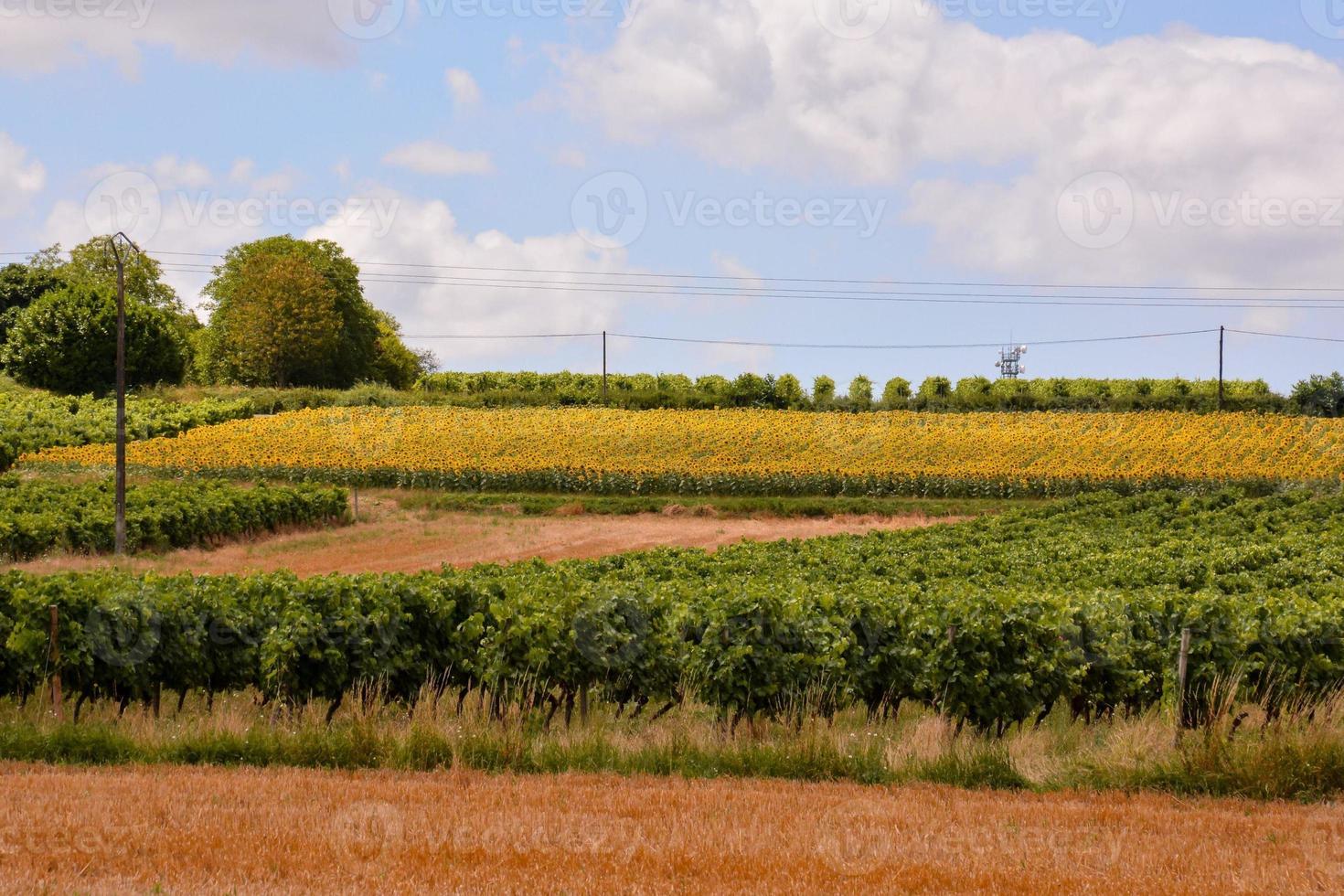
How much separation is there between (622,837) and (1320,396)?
66720mm

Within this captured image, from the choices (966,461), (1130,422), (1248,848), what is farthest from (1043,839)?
(1130,422)

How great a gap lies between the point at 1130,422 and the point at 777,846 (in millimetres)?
55849

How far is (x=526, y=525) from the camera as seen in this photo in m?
38.8

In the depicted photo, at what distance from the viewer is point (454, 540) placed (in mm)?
35656

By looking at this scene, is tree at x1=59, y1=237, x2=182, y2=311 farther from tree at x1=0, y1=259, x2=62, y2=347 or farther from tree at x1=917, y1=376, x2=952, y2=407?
tree at x1=917, y1=376, x2=952, y2=407

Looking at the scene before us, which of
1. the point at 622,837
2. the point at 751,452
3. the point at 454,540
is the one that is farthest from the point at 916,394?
the point at 622,837

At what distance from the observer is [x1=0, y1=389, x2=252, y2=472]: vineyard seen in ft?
172

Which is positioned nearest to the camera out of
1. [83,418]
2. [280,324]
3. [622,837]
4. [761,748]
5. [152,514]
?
[622,837]

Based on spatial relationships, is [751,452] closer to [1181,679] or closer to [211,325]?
[1181,679]

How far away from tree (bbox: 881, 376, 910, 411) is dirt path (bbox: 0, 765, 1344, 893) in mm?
55702

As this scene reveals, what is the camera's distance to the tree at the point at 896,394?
66125 mm

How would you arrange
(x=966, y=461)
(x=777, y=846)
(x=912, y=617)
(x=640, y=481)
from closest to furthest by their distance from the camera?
(x=777, y=846) → (x=912, y=617) → (x=640, y=481) → (x=966, y=461)

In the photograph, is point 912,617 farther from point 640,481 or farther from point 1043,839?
point 640,481

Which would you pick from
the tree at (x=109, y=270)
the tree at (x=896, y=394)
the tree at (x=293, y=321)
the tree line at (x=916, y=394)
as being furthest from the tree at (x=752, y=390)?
the tree at (x=109, y=270)
